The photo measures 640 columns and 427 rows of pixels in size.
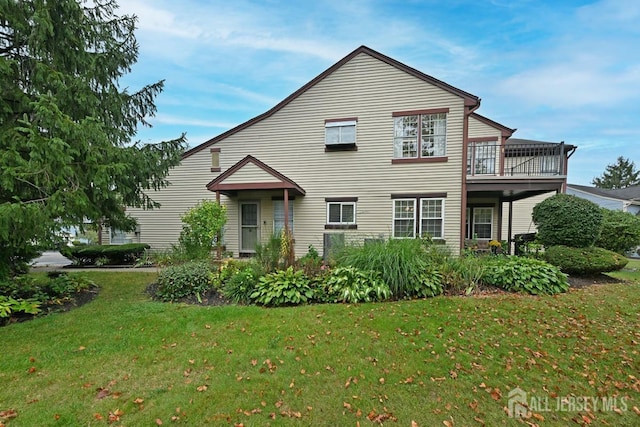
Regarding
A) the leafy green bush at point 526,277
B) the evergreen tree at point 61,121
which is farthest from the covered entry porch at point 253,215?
the leafy green bush at point 526,277

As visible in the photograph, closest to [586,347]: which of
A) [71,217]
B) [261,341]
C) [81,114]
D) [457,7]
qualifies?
[261,341]

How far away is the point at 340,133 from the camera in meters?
11.1

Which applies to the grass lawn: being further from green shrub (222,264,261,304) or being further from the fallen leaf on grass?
green shrub (222,264,261,304)

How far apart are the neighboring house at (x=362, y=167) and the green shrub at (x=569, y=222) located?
179 cm

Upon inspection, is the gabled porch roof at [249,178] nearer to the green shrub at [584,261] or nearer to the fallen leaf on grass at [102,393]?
the fallen leaf on grass at [102,393]

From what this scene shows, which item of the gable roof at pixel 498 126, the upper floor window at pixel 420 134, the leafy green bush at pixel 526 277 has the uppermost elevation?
the gable roof at pixel 498 126

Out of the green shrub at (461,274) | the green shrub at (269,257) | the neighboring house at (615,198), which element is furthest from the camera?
the neighboring house at (615,198)

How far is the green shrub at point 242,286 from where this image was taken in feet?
18.6

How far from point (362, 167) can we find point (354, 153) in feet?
2.19

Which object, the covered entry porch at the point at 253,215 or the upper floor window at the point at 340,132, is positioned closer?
the upper floor window at the point at 340,132

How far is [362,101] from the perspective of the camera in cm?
1096

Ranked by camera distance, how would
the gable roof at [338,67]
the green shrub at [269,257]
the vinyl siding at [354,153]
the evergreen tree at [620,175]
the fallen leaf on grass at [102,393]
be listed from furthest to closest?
1. the evergreen tree at [620,175]
2. the vinyl siding at [354,153]
3. the gable roof at [338,67]
4. the green shrub at [269,257]
5. the fallen leaf on grass at [102,393]

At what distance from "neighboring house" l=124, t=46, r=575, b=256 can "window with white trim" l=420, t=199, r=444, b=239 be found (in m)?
0.04

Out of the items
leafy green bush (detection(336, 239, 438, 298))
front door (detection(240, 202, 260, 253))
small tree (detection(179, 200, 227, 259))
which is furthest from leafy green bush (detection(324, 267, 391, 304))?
front door (detection(240, 202, 260, 253))
